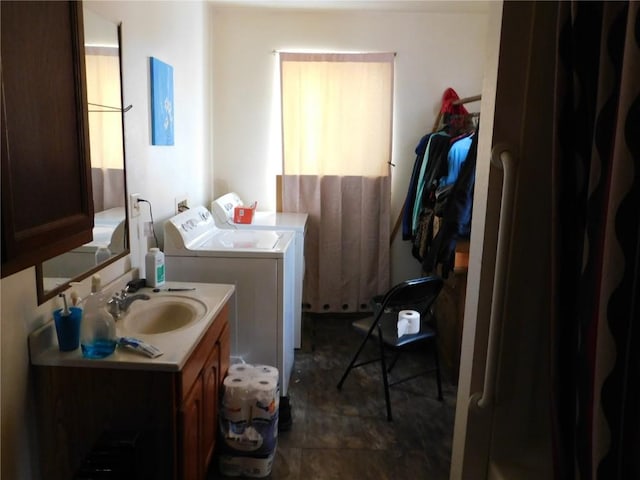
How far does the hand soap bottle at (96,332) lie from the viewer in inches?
59.8

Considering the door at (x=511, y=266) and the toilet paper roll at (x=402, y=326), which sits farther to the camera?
the toilet paper roll at (x=402, y=326)

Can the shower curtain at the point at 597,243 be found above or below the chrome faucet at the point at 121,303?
above

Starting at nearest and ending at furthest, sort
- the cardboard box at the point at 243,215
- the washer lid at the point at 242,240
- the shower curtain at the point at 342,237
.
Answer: the washer lid at the point at 242,240
the cardboard box at the point at 243,215
the shower curtain at the point at 342,237

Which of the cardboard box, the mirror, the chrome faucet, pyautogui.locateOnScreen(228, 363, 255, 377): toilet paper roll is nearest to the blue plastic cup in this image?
the mirror

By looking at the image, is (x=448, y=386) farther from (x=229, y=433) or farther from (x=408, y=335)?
(x=229, y=433)

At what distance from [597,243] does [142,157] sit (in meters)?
2.01

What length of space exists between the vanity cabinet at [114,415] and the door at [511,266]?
0.89 metres

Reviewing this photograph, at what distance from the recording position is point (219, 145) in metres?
3.91

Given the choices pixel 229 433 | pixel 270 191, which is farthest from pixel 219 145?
pixel 229 433

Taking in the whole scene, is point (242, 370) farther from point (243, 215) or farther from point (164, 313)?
point (243, 215)

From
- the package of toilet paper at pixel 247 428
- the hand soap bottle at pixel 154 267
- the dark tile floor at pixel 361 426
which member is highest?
the hand soap bottle at pixel 154 267

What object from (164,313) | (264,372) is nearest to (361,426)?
(264,372)

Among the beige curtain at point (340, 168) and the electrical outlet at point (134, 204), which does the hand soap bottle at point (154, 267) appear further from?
the beige curtain at point (340, 168)

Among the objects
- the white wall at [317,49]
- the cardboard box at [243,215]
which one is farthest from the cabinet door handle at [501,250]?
the white wall at [317,49]
